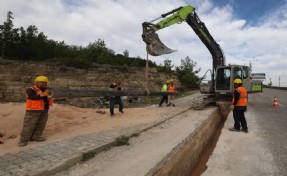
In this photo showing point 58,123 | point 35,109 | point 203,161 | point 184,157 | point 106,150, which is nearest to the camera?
point 106,150

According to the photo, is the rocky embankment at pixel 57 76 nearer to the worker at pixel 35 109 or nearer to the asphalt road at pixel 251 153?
the worker at pixel 35 109

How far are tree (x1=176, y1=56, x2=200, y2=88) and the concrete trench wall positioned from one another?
32863 mm

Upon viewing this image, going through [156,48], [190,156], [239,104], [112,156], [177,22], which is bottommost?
[190,156]

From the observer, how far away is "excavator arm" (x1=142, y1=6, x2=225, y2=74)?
11.1m

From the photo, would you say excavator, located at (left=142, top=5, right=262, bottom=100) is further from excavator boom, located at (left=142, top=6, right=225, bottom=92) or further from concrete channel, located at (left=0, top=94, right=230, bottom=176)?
concrete channel, located at (left=0, top=94, right=230, bottom=176)

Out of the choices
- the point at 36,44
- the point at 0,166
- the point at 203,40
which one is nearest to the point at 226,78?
the point at 203,40

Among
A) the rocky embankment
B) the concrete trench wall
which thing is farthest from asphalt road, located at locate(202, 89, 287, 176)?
the rocky embankment

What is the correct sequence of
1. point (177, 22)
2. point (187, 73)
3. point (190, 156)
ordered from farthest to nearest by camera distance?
point (187, 73), point (177, 22), point (190, 156)

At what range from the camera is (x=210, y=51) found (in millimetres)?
15172

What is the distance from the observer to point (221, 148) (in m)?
6.61

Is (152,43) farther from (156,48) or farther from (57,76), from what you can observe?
(57,76)

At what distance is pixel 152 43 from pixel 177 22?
2453 millimetres

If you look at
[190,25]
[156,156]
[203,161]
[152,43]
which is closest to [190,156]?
[203,161]

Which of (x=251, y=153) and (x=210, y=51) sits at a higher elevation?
(x=210, y=51)
